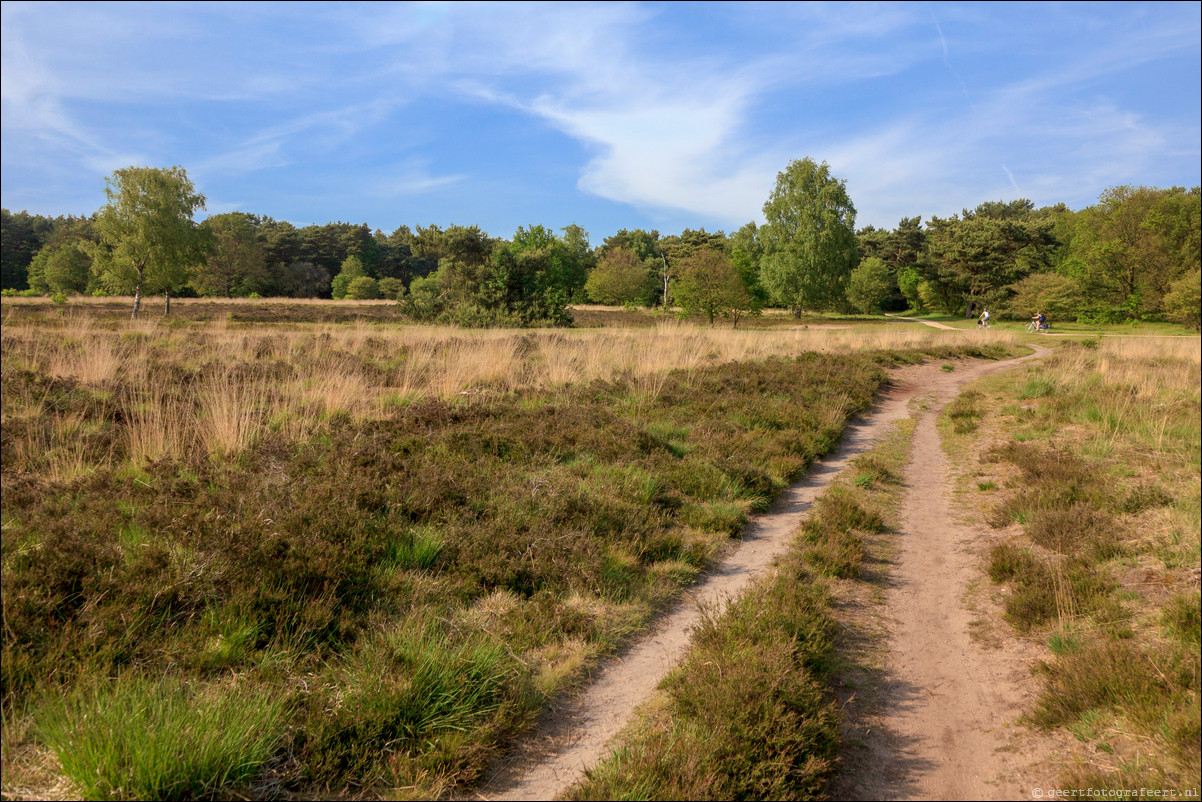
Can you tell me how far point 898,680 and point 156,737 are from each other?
4.18m

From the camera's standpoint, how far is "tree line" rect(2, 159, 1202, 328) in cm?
403

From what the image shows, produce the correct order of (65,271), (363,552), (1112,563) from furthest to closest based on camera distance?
1. (65,271)
2. (1112,563)
3. (363,552)

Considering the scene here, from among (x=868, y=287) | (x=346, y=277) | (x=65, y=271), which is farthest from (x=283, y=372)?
(x=346, y=277)

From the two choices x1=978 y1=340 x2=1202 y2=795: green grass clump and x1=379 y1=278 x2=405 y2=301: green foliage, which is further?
x1=379 y1=278 x2=405 y2=301: green foliage

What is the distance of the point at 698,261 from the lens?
1625 inches

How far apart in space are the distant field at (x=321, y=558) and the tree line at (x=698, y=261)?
3999mm

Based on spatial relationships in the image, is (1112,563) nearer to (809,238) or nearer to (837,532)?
(837,532)

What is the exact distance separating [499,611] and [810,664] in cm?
225

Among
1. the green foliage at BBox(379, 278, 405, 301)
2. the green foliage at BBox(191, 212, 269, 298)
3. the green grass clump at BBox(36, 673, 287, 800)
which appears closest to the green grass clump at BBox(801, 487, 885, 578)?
the green grass clump at BBox(36, 673, 287, 800)

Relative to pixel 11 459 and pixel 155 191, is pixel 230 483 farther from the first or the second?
pixel 155 191

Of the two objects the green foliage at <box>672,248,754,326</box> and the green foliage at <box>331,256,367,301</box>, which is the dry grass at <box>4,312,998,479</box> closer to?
the green foliage at <box>672,248,754,326</box>

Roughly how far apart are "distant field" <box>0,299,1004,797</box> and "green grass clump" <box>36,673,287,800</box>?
0.01m

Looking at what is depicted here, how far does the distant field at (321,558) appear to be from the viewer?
2738 millimetres

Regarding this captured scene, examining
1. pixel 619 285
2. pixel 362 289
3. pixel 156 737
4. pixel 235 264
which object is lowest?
pixel 156 737
